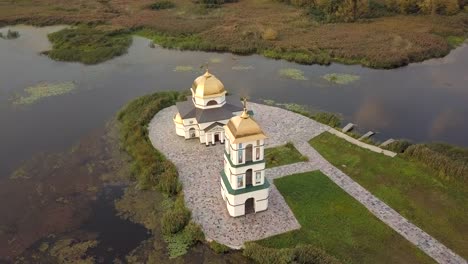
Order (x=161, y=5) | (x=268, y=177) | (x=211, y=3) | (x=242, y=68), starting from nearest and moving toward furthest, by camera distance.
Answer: (x=268, y=177)
(x=242, y=68)
(x=161, y=5)
(x=211, y=3)

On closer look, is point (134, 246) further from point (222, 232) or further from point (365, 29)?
point (365, 29)

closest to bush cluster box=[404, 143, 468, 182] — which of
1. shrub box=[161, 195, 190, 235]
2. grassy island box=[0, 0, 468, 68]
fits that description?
shrub box=[161, 195, 190, 235]

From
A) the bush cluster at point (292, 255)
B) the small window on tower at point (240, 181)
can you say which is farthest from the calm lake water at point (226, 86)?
the bush cluster at point (292, 255)

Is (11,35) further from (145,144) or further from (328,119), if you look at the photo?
(328,119)

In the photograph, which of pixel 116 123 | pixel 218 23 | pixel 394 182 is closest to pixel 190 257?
pixel 394 182

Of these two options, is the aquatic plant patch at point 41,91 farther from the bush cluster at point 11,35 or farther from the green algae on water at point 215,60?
the bush cluster at point 11,35

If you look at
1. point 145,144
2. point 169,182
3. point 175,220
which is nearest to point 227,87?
point 145,144
